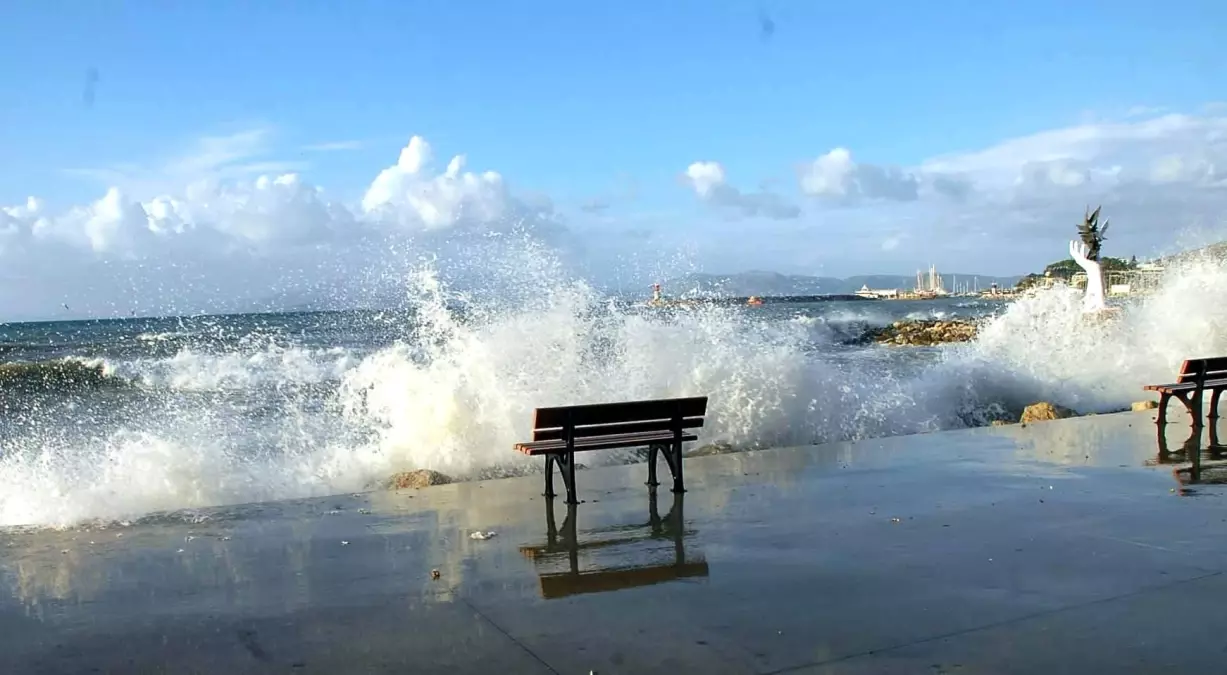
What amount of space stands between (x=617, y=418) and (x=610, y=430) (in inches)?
5.4

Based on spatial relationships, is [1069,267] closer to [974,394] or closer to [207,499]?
[974,394]

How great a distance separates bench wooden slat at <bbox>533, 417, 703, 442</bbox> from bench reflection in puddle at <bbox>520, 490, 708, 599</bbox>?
2.75ft

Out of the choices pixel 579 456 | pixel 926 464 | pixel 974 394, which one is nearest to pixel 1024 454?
pixel 926 464

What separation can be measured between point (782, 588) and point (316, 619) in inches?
102

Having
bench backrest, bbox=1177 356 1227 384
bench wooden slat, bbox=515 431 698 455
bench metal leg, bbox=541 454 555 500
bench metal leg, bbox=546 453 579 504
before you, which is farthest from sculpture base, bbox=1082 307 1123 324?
bench metal leg, bbox=546 453 579 504

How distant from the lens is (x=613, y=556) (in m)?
6.56

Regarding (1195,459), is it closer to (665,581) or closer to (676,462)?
(676,462)

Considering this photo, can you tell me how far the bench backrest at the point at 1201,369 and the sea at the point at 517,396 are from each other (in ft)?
14.3

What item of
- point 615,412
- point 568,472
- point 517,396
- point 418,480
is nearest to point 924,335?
point 517,396

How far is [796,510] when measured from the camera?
311 inches

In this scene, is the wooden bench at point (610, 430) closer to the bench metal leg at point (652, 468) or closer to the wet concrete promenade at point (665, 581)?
the bench metal leg at point (652, 468)

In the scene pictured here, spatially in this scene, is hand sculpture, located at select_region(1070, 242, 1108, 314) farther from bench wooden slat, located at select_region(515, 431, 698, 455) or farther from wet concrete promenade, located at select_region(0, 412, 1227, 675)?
bench wooden slat, located at select_region(515, 431, 698, 455)

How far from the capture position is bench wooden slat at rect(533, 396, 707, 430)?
8281 millimetres

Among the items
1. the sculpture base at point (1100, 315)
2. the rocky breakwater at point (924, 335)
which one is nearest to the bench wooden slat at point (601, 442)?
the sculpture base at point (1100, 315)
